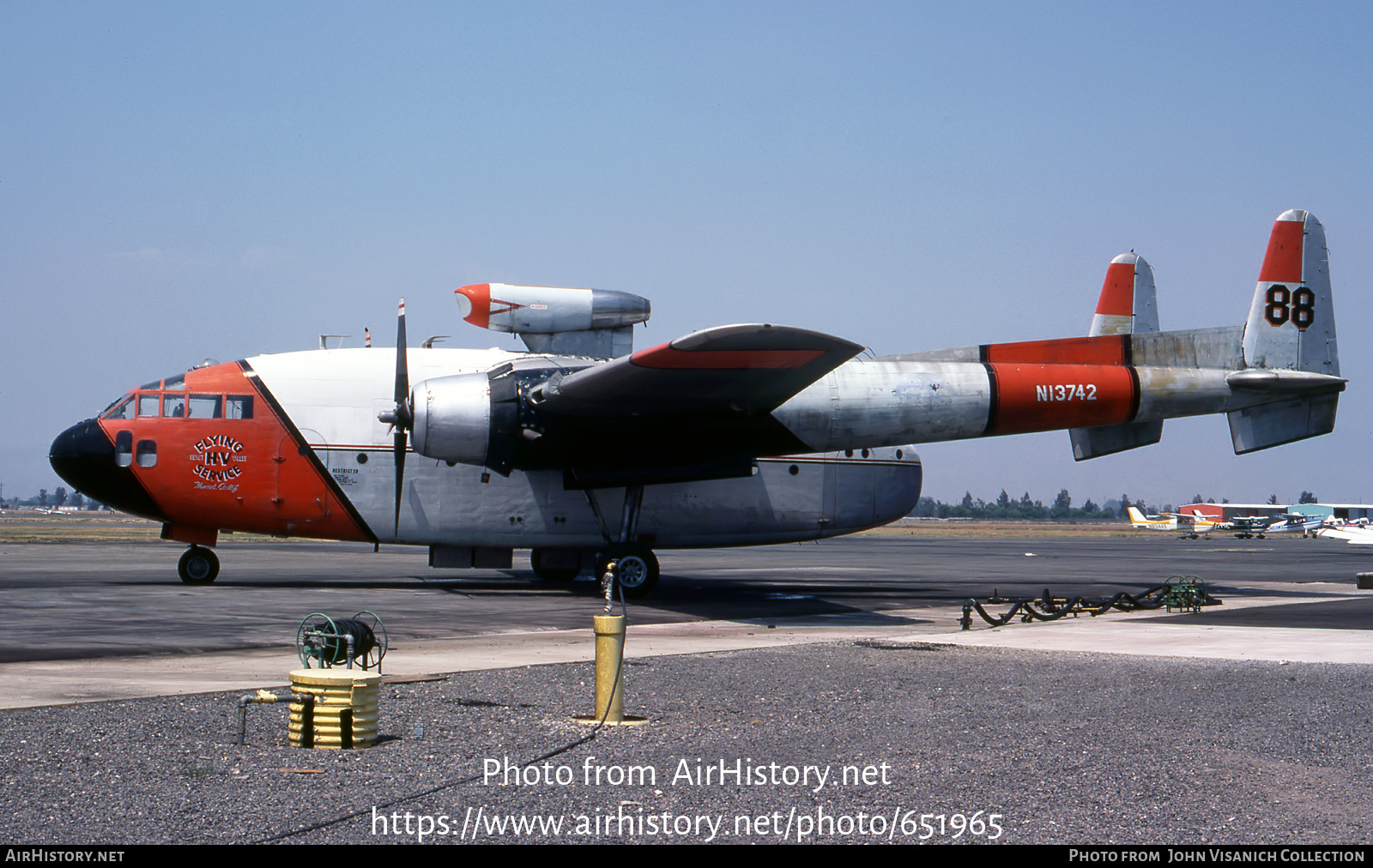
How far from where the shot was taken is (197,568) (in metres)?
23.7

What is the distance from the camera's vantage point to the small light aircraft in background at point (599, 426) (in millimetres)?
20438

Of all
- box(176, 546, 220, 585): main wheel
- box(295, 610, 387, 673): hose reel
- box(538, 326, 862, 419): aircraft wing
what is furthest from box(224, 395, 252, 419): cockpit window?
box(295, 610, 387, 673): hose reel

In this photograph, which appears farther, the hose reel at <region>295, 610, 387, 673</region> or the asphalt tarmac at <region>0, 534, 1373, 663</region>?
the asphalt tarmac at <region>0, 534, 1373, 663</region>

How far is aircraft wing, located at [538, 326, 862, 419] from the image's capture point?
1603 centimetres

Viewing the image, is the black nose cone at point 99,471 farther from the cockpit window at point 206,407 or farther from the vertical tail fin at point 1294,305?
the vertical tail fin at point 1294,305

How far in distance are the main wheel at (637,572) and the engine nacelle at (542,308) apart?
16.1 ft

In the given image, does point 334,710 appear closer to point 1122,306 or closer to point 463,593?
point 463,593

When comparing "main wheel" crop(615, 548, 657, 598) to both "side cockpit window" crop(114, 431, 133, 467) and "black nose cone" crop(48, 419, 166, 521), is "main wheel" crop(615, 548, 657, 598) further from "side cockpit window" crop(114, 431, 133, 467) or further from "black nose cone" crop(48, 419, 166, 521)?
"side cockpit window" crop(114, 431, 133, 467)

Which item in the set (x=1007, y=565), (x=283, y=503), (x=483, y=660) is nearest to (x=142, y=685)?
(x=483, y=660)

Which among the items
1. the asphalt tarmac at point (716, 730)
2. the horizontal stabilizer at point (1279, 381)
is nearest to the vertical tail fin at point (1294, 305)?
the horizontal stabilizer at point (1279, 381)

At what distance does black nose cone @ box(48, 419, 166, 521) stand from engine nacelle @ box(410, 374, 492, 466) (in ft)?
20.2

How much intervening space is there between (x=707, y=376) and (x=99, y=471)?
12.4 m

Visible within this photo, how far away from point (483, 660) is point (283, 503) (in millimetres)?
10656

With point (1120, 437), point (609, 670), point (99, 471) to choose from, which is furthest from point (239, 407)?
point (1120, 437)
